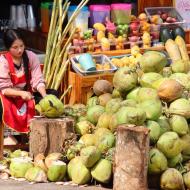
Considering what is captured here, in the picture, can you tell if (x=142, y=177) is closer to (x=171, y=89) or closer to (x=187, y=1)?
(x=171, y=89)

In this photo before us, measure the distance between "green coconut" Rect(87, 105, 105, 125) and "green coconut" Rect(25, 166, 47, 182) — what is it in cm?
91

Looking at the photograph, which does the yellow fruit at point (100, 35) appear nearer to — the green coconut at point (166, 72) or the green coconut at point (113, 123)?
the green coconut at point (166, 72)

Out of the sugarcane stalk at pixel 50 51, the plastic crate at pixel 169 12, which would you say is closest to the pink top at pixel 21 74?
the sugarcane stalk at pixel 50 51

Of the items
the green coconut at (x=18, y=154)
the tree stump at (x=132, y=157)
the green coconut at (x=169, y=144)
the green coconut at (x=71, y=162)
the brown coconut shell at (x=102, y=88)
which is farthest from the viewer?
the brown coconut shell at (x=102, y=88)

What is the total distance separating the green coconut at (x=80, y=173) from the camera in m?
6.10

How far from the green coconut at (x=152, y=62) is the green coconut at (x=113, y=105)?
469 millimetres

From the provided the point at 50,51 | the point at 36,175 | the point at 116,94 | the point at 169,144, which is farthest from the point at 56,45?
the point at 169,144

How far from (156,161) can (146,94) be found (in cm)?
77

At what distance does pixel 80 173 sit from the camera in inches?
240

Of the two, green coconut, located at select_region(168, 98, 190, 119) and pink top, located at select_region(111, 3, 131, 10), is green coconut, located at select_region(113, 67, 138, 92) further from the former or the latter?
pink top, located at select_region(111, 3, 131, 10)

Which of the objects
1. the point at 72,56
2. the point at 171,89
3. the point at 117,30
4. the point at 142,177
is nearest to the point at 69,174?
the point at 142,177

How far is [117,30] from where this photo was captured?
9.15 meters

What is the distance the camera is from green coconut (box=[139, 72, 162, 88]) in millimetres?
6691

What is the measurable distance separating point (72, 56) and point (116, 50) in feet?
2.43
